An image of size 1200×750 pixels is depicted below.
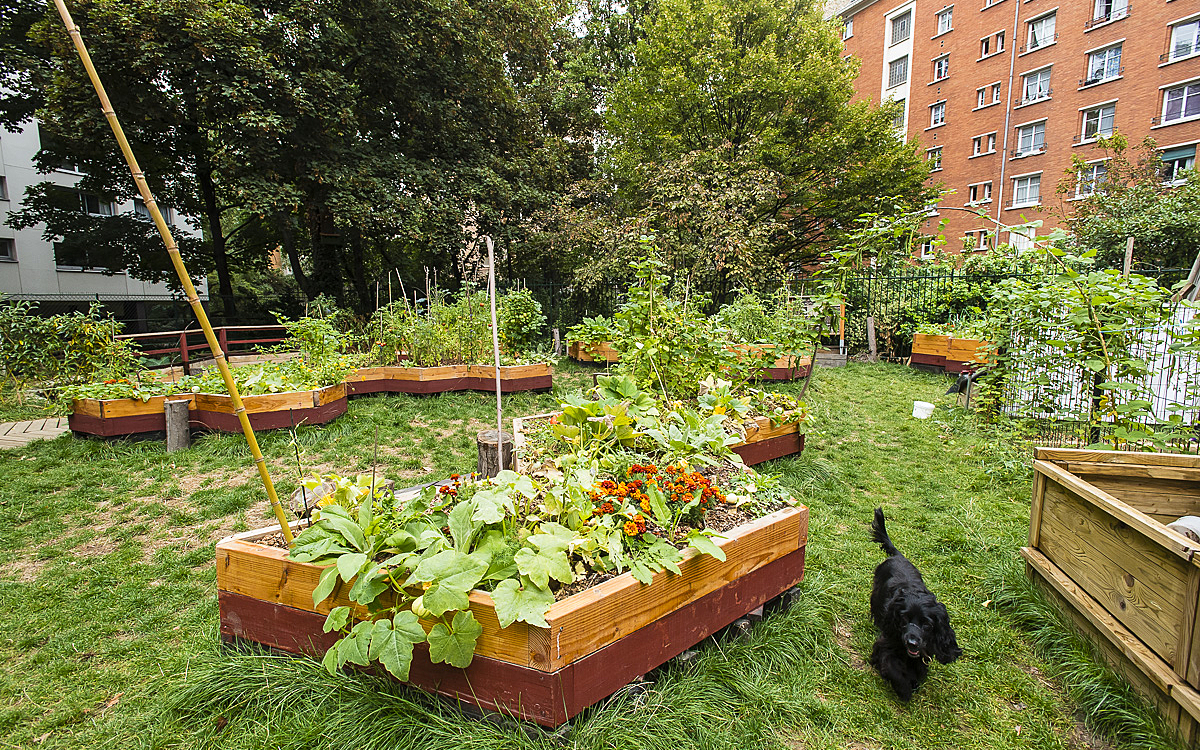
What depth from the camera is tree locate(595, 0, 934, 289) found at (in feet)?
45.5

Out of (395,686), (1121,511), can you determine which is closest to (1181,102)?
(1121,511)

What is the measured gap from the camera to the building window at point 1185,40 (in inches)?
692

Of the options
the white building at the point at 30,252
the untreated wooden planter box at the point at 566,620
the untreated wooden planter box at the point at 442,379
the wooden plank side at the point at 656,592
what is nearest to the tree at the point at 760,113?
the untreated wooden planter box at the point at 442,379

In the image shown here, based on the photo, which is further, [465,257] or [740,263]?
[465,257]

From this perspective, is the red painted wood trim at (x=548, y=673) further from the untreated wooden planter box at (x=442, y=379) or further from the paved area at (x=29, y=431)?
the paved area at (x=29, y=431)

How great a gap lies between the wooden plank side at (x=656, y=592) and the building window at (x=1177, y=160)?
81.7ft

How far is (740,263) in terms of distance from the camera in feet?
36.1

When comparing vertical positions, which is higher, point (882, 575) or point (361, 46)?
point (361, 46)

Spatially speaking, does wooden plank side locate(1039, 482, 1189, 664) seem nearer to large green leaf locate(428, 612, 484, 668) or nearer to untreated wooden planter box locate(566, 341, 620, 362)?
large green leaf locate(428, 612, 484, 668)

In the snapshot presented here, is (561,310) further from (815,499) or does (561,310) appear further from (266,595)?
(266,595)

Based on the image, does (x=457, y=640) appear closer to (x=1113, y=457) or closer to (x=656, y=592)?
(x=656, y=592)

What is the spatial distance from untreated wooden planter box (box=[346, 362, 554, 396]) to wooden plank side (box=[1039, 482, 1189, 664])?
5372mm

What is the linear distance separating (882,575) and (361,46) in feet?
42.0

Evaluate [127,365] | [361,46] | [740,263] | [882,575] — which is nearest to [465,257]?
[361,46]
